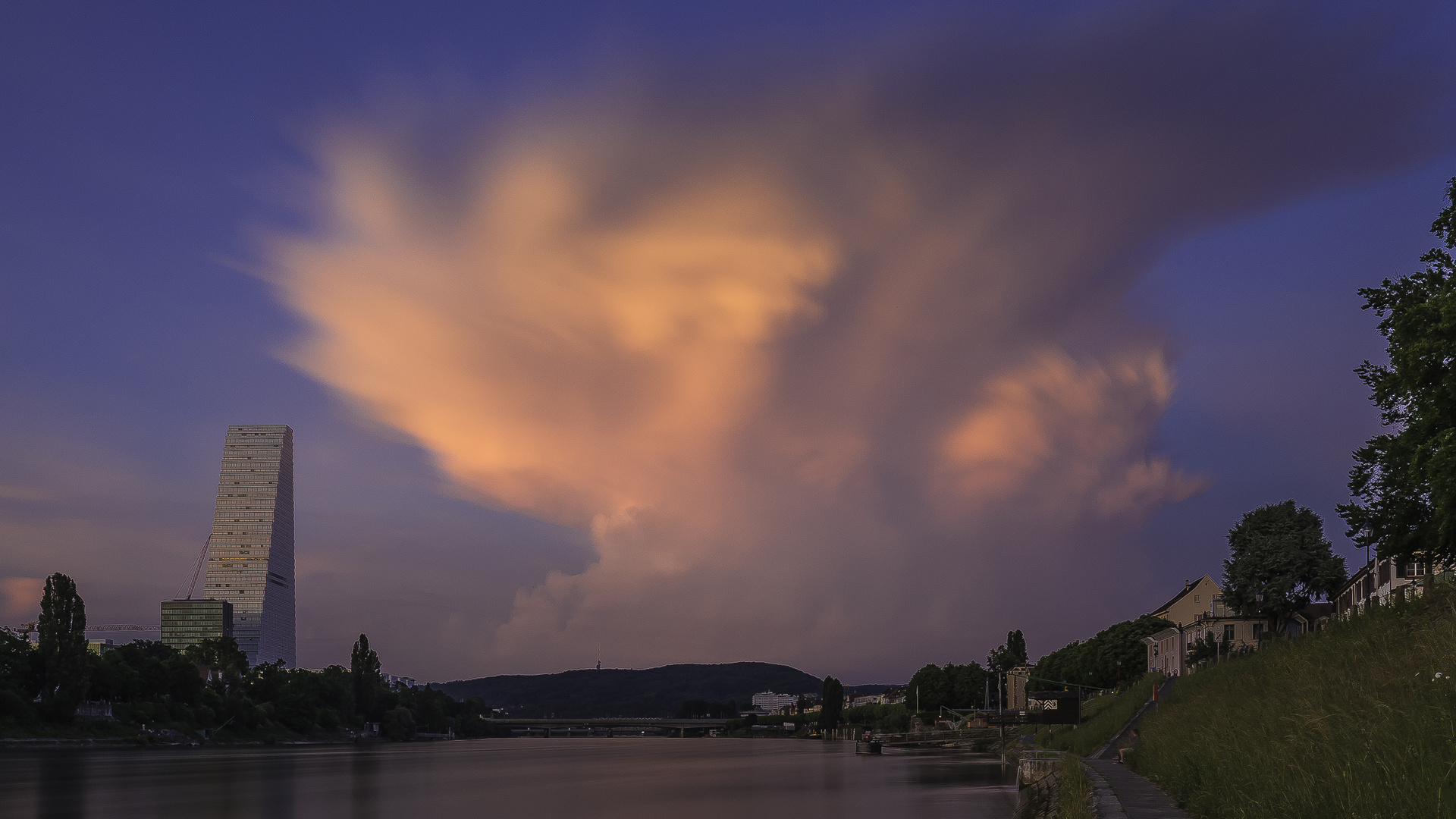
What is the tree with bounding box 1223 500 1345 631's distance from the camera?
77812mm

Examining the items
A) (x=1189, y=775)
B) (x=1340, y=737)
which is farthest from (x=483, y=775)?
(x=1340, y=737)

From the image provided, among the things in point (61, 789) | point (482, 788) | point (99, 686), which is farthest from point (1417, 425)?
point (99, 686)

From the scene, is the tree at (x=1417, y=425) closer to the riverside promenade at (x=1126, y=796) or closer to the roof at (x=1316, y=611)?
the riverside promenade at (x=1126, y=796)

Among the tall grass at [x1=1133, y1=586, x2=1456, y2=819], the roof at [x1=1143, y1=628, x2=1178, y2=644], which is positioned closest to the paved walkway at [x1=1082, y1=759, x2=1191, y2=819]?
the tall grass at [x1=1133, y1=586, x2=1456, y2=819]

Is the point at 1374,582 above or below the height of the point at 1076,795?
above

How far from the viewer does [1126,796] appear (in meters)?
26.2

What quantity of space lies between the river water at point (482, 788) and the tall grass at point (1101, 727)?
6.08m

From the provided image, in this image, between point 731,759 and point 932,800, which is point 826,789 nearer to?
point 932,800

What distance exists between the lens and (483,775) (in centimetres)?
9894

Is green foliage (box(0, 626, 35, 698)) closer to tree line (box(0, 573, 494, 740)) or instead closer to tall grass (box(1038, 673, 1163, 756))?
tree line (box(0, 573, 494, 740))

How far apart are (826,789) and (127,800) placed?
48.4 metres

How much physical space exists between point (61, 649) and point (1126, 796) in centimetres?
15486

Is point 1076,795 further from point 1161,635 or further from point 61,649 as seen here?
point 61,649

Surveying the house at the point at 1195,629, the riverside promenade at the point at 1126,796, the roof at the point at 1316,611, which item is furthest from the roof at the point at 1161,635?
the riverside promenade at the point at 1126,796
